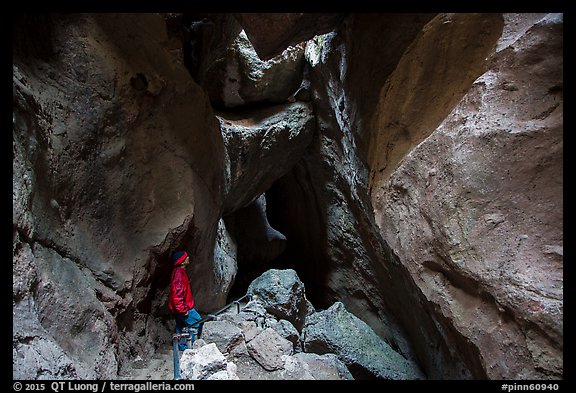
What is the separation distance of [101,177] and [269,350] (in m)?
2.11

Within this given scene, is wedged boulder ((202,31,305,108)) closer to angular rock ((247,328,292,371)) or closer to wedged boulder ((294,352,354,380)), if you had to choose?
angular rock ((247,328,292,371))

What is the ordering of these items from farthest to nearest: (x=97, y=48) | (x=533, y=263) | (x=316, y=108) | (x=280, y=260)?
(x=280, y=260), (x=316, y=108), (x=97, y=48), (x=533, y=263)

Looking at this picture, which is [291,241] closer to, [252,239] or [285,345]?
[252,239]

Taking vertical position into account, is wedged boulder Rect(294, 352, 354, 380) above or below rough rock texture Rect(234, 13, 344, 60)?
below

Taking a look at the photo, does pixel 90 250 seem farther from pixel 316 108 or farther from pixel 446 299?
pixel 316 108

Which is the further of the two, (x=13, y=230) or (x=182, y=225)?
(x=182, y=225)

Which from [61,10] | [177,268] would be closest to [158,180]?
[177,268]

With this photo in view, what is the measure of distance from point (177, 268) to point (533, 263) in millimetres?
2989

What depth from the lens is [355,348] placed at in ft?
14.7

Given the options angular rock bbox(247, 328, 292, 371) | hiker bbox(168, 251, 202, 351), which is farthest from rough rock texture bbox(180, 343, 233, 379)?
hiker bbox(168, 251, 202, 351)

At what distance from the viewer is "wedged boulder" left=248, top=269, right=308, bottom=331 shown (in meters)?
5.30

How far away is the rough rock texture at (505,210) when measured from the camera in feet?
6.98

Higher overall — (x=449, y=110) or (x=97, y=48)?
(x=97, y=48)

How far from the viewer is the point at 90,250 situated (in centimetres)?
303
